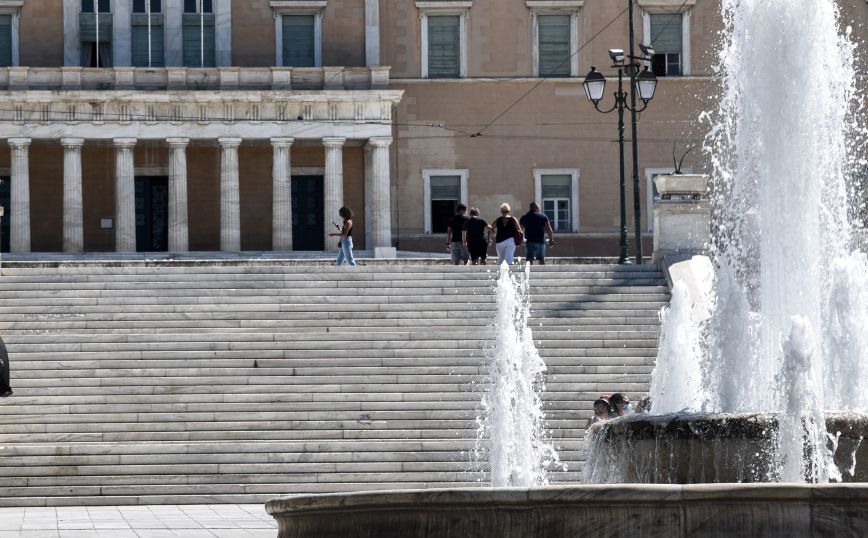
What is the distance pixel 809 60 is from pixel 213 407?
33.9ft

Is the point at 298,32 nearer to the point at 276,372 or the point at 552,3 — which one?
the point at 552,3

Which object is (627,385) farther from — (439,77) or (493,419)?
(439,77)

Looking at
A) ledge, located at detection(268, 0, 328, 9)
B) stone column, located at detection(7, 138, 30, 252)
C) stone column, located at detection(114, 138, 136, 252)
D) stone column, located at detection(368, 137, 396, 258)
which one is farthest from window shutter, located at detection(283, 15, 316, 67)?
stone column, located at detection(7, 138, 30, 252)

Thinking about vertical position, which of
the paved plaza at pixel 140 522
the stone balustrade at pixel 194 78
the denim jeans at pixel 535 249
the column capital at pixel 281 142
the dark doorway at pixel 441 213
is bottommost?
the paved plaza at pixel 140 522

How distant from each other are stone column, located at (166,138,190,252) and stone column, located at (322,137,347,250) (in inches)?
132

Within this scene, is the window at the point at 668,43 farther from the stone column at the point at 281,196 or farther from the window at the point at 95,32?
the window at the point at 95,32

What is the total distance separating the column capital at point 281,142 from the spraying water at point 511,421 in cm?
2525

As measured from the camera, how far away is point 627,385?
1061 inches

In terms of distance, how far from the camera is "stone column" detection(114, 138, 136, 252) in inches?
1975

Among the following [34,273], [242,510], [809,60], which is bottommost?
[242,510]

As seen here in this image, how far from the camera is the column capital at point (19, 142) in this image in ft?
164

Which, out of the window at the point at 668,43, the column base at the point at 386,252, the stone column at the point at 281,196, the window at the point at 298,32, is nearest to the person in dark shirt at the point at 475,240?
the column base at the point at 386,252

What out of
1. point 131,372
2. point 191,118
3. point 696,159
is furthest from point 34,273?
point 696,159

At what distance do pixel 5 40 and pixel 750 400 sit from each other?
36.6m
